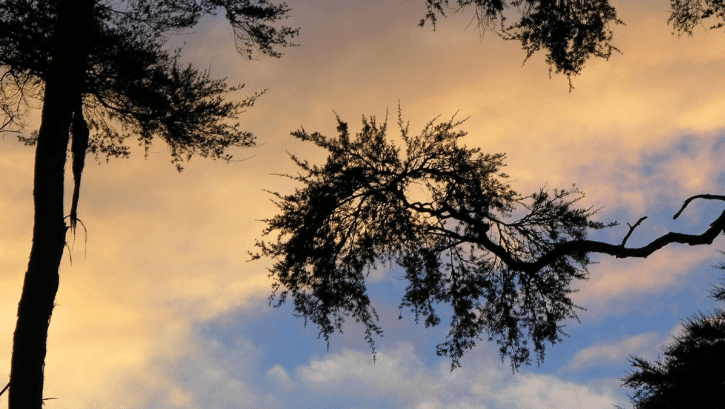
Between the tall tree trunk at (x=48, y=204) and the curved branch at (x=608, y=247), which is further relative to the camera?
the curved branch at (x=608, y=247)

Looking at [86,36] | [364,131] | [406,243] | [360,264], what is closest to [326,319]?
[360,264]

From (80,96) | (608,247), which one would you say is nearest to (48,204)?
(80,96)

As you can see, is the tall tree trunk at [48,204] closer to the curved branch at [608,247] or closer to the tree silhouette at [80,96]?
the tree silhouette at [80,96]

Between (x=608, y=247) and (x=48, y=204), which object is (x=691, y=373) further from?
(x=48, y=204)

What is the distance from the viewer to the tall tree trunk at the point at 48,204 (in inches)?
382

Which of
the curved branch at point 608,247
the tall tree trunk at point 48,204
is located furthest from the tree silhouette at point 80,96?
the curved branch at point 608,247

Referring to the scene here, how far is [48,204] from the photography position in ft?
34.4

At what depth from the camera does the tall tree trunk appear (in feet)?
31.9

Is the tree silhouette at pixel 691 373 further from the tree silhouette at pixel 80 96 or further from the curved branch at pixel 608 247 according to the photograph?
the tree silhouette at pixel 80 96

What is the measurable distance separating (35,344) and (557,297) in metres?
10.1

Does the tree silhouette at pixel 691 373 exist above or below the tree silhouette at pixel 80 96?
below

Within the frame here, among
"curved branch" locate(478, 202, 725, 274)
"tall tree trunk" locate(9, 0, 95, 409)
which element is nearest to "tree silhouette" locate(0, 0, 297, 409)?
"tall tree trunk" locate(9, 0, 95, 409)

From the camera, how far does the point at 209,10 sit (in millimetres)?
13672

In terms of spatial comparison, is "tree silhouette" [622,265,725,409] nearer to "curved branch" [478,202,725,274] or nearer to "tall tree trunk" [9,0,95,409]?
"curved branch" [478,202,725,274]
